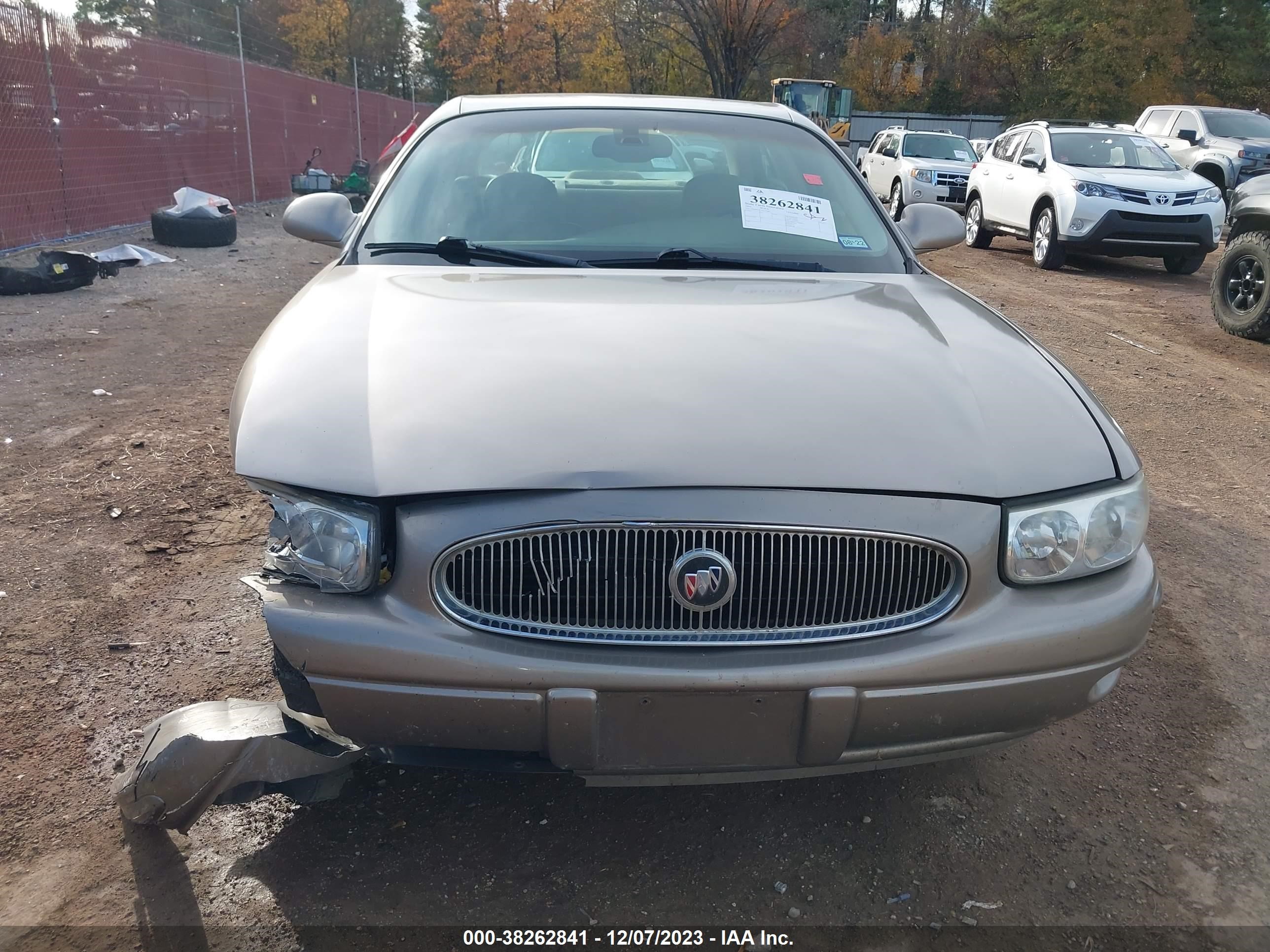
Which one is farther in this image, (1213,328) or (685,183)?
(1213,328)

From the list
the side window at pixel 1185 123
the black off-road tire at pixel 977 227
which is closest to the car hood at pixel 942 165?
the black off-road tire at pixel 977 227

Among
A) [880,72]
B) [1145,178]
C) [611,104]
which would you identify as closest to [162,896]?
[611,104]

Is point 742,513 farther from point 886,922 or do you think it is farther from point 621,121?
point 621,121

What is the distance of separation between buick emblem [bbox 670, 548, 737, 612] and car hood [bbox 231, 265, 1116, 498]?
13 centimetres

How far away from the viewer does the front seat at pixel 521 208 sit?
115 inches

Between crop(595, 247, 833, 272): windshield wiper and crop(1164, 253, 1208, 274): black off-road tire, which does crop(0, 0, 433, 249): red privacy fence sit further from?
crop(1164, 253, 1208, 274): black off-road tire

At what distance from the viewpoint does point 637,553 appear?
1.73 metres

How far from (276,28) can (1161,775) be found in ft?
183

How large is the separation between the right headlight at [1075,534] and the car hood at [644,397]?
5cm

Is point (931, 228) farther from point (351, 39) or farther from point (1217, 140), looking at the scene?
point (351, 39)

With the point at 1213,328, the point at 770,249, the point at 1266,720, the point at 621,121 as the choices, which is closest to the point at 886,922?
the point at 1266,720

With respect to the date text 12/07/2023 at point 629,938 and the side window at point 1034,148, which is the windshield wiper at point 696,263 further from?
the side window at point 1034,148

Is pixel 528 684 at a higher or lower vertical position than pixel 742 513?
lower

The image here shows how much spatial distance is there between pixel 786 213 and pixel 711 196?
247mm
